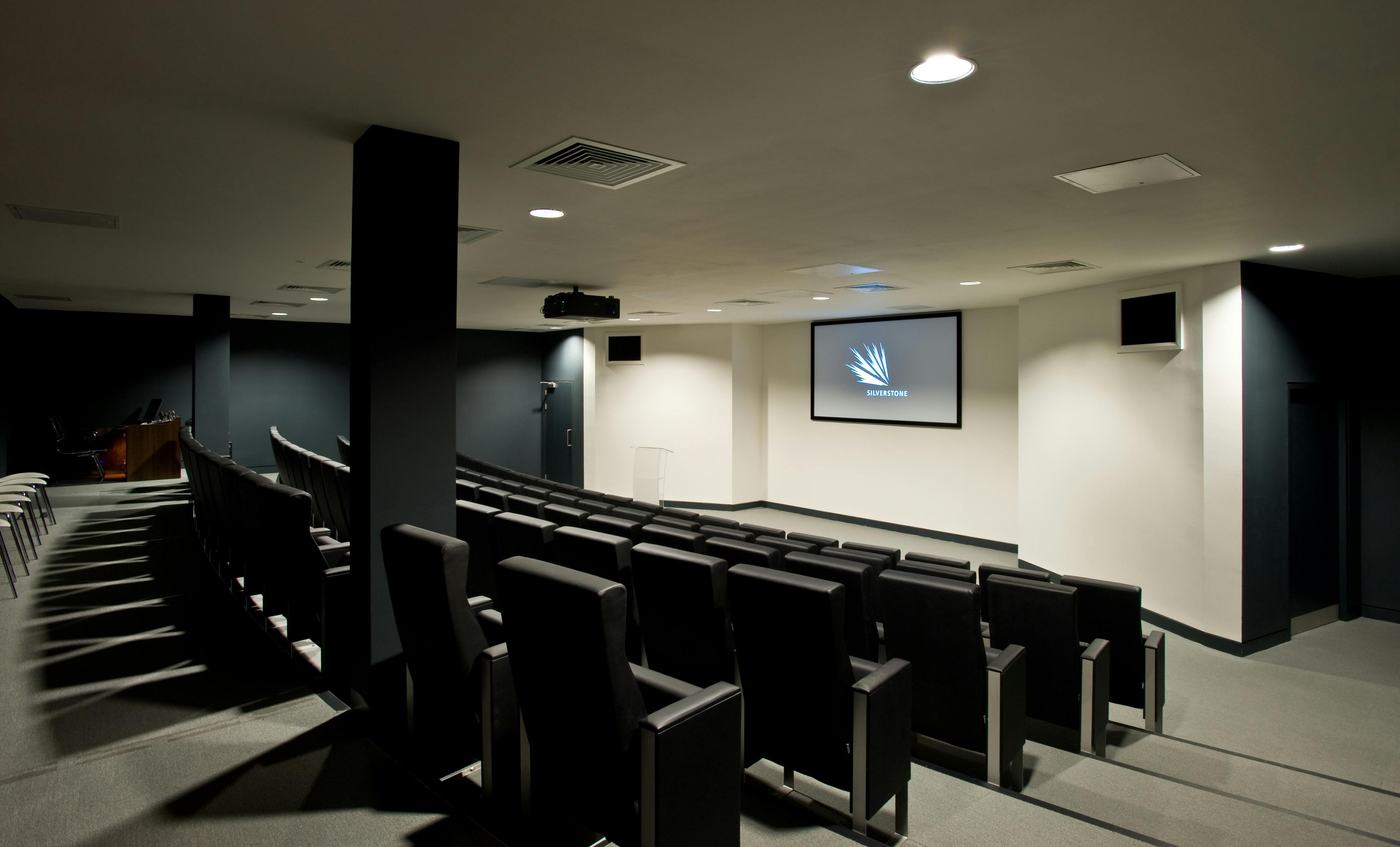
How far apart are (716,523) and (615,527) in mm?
1893

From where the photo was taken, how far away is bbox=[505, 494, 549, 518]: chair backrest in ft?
16.5

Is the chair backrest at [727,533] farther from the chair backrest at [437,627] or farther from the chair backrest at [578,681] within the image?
the chair backrest at [578,681]

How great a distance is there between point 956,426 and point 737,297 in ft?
11.9

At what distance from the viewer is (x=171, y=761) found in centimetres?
283

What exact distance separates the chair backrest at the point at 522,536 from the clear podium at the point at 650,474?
8251mm

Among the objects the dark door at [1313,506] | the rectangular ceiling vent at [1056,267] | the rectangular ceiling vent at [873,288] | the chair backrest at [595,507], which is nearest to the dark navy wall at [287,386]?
the chair backrest at [595,507]

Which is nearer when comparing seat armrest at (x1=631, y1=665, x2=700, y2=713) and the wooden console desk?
seat armrest at (x1=631, y1=665, x2=700, y2=713)

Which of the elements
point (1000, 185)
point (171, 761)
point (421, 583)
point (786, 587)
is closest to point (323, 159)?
point (421, 583)

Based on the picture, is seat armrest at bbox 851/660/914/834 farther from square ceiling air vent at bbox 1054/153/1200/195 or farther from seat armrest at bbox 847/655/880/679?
square ceiling air vent at bbox 1054/153/1200/195

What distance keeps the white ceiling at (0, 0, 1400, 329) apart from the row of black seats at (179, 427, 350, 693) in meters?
1.45

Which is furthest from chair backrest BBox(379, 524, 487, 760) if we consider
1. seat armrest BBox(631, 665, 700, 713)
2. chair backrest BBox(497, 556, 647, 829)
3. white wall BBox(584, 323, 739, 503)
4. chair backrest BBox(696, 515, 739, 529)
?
white wall BBox(584, 323, 739, 503)

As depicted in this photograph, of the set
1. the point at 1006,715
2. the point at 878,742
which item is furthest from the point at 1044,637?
the point at 878,742

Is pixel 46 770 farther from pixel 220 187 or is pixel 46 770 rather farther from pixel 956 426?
pixel 956 426

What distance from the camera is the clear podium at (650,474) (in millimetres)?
12375
